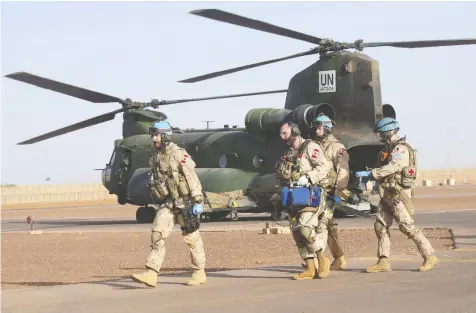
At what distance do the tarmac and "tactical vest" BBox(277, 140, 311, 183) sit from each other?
4.16 feet

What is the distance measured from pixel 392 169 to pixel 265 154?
14.6 m

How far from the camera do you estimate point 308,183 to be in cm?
1049

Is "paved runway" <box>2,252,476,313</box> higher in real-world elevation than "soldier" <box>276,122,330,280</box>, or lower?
lower

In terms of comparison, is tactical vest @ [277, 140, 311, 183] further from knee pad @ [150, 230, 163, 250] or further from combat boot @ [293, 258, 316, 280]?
knee pad @ [150, 230, 163, 250]

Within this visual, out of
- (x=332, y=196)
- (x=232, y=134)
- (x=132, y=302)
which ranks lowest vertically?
(x=132, y=302)

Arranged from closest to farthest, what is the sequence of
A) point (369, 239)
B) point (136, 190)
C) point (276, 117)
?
point (369, 239) → point (276, 117) → point (136, 190)

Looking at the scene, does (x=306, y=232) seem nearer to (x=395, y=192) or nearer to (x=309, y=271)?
(x=309, y=271)

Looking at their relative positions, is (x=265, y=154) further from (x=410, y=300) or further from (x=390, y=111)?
(x=410, y=300)

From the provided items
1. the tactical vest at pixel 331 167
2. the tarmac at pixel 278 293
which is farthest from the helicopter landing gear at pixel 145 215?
the tactical vest at pixel 331 167

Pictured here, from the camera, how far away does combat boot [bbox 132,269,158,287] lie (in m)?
9.98

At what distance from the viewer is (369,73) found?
74.5 feet

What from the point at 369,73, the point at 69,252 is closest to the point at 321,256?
the point at 69,252

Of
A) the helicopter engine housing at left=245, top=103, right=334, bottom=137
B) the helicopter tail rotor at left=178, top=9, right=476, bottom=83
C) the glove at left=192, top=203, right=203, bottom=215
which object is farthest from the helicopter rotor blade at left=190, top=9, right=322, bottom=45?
the glove at left=192, top=203, right=203, bottom=215

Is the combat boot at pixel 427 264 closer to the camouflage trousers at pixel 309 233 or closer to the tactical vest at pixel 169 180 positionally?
the camouflage trousers at pixel 309 233
